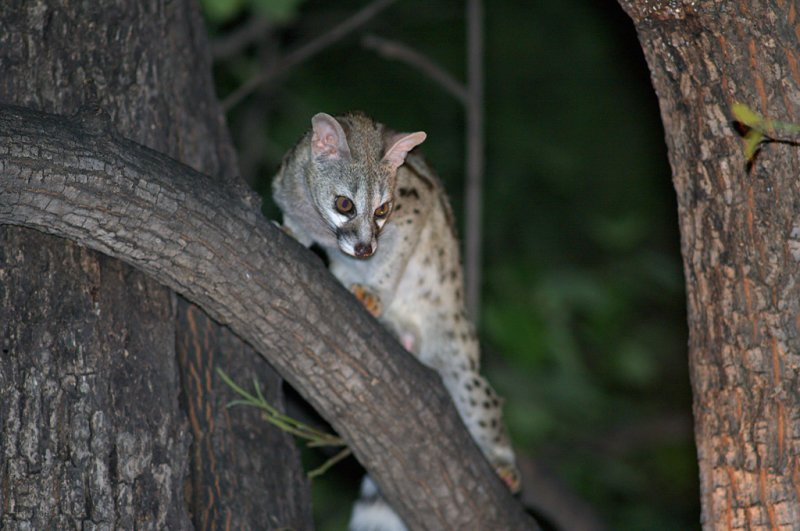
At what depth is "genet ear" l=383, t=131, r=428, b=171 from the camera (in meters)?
4.07

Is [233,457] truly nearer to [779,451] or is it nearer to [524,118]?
[779,451]

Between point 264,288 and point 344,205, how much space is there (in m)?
0.85

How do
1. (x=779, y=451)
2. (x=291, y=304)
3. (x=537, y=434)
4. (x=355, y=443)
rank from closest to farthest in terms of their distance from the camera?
(x=779, y=451) < (x=291, y=304) < (x=355, y=443) < (x=537, y=434)

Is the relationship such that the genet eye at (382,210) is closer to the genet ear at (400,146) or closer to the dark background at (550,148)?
the genet ear at (400,146)

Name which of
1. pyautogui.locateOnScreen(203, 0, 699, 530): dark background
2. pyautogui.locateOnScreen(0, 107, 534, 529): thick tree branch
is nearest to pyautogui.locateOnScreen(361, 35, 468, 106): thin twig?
pyautogui.locateOnScreen(203, 0, 699, 530): dark background

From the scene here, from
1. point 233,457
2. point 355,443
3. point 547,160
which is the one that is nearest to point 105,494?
point 233,457

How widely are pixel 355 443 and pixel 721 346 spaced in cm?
132

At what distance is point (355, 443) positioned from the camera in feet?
12.1

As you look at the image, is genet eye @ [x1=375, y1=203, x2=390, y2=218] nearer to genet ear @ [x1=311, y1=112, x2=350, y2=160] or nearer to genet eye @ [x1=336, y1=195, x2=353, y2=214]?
genet eye @ [x1=336, y1=195, x2=353, y2=214]

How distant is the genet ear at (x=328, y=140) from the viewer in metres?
4.07

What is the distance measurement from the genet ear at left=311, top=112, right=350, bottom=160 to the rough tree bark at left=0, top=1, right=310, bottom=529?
41cm

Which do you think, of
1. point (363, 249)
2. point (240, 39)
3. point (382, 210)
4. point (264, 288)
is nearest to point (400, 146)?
point (382, 210)

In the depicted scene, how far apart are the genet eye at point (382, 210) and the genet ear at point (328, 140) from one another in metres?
0.25

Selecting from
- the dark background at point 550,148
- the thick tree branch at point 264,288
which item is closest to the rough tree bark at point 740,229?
the thick tree branch at point 264,288
